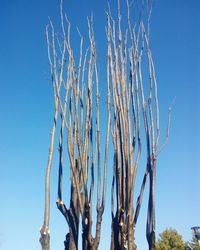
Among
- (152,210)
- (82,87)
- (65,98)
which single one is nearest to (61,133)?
(65,98)

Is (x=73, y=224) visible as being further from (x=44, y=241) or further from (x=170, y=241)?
(x=170, y=241)

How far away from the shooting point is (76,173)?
4488 millimetres

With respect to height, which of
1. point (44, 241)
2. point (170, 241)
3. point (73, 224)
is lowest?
point (44, 241)

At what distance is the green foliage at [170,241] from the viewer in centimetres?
2355

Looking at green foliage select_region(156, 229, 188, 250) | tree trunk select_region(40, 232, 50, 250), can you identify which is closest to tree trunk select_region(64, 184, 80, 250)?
tree trunk select_region(40, 232, 50, 250)

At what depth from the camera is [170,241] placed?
2414 centimetres

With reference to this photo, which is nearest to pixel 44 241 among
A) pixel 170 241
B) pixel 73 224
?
pixel 73 224

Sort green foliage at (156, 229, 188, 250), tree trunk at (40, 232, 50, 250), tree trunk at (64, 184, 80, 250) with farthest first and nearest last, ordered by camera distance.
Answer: green foliage at (156, 229, 188, 250) → tree trunk at (64, 184, 80, 250) → tree trunk at (40, 232, 50, 250)

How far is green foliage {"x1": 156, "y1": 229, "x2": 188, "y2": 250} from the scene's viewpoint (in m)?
23.5

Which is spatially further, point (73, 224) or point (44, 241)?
point (73, 224)

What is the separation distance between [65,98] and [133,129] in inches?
42.1

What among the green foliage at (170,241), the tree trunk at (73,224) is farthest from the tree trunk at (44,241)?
the green foliage at (170,241)

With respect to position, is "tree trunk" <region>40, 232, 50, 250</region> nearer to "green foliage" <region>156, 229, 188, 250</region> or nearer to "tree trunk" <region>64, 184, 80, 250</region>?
"tree trunk" <region>64, 184, 80, 250</region>

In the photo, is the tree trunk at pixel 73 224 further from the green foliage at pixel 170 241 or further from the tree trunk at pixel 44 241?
A: the green foliage at pixel 170 241
